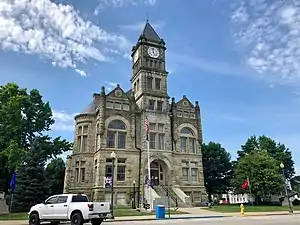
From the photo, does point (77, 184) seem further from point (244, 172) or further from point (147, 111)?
point (244, 172)

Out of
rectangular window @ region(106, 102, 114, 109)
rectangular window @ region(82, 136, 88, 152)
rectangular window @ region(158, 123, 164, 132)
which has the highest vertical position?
rectangular window @ region(106, 102, 114, 109)

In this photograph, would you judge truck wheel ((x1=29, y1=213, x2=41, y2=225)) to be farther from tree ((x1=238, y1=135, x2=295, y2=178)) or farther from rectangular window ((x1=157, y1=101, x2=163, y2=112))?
tree ((x1=238, y1=135, x2=295, y2=178))

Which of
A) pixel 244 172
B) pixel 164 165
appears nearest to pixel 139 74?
pixel 164 165

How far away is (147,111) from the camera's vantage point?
1580 inches

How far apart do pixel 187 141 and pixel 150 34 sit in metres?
18.0

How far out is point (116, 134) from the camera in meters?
38.2

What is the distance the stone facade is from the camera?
36812 millimetres

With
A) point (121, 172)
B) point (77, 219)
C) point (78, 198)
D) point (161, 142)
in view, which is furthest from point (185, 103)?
point (77, 219)

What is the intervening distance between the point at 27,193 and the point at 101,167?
892 centimetres

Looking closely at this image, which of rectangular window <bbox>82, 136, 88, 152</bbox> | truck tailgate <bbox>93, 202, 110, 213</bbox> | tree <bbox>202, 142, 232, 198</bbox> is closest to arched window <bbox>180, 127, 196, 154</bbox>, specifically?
tree <bbox>202, 142, 232, 198</bbox>

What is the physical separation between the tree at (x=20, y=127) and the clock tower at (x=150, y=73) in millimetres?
12613

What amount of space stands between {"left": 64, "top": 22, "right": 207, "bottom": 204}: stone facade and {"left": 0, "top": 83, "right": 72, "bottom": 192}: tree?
3929 mm

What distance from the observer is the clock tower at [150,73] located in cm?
4116

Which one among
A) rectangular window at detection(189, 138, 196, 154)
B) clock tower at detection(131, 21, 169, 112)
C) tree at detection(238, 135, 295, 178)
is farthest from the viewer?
tree at detection(238, 135, 295, 178)
